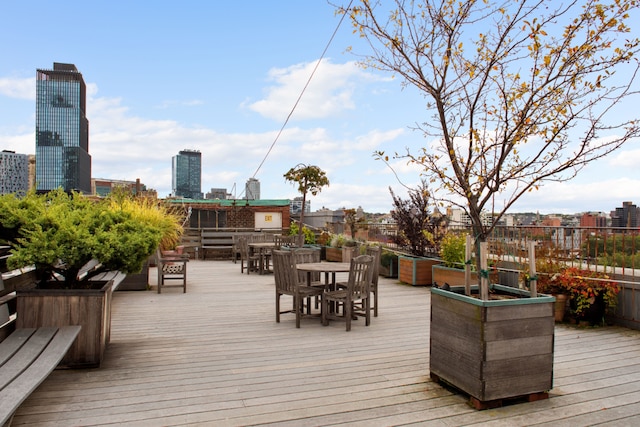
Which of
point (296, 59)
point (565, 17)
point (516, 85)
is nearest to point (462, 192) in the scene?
point (516, 85)

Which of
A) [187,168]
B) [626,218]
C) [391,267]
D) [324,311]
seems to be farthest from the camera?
[187,168]

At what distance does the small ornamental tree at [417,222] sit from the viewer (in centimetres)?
938

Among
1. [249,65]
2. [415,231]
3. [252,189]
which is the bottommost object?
[415,231]

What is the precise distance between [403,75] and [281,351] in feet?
8.53

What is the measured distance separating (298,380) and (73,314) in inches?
72.4

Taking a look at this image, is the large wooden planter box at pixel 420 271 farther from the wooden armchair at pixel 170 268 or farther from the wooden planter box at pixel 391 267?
the wooden armchair at pixel 170 268

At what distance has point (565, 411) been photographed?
9.64 feet

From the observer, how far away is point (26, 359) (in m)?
2.88

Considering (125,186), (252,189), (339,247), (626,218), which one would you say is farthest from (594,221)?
(252,189)

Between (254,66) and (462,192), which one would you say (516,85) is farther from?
(254,66)

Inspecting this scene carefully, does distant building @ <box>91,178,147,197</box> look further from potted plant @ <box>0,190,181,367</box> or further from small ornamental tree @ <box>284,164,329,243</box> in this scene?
potted plant @ <box>0,190,181,367</box>

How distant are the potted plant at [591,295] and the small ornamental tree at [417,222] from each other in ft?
12.2

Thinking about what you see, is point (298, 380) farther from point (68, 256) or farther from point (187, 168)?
point (187, 168)

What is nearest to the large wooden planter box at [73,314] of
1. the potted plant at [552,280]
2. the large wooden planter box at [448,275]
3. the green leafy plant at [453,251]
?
the potted plant at [552,280]
